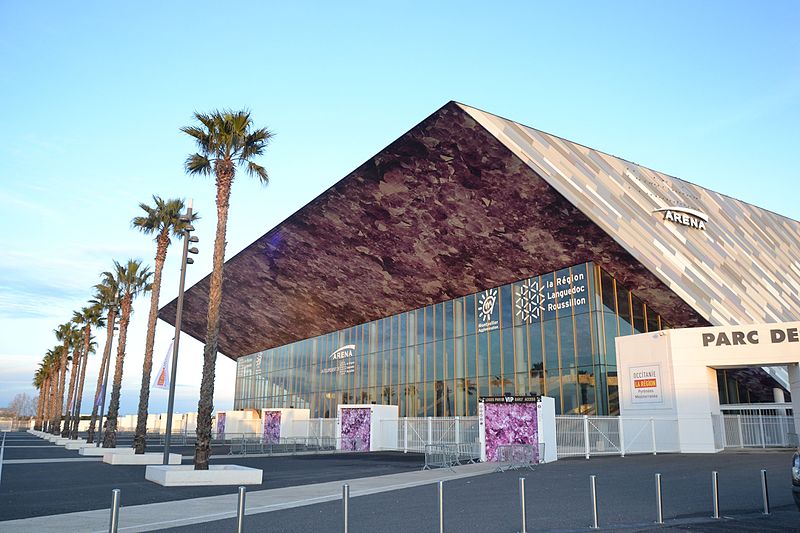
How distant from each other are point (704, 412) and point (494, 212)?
1256 centimetres

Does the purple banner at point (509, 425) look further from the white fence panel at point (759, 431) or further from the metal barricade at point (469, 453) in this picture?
the white fence panel at point (759, 431)

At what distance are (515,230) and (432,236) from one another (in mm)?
5051

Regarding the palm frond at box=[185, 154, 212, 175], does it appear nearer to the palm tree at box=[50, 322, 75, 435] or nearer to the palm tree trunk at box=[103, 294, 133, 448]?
the palm tree trunk at box=[103, 294, 133, 448]

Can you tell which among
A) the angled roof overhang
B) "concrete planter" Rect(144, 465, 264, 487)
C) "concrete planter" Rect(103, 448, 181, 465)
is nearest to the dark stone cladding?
the angled roof overhang

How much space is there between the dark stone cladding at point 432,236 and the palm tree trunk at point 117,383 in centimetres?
910

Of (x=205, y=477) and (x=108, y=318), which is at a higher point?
(x=108, y=318)

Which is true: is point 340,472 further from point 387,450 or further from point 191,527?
point 387,450

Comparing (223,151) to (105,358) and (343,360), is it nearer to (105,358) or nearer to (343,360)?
(105,358)

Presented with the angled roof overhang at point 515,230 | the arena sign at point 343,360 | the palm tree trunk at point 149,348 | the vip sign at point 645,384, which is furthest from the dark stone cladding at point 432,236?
the palm tree trunk at point 149,348

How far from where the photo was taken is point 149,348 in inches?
1182

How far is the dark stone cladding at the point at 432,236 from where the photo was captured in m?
27.4

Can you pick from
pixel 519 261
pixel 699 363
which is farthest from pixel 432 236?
pixel 699 363

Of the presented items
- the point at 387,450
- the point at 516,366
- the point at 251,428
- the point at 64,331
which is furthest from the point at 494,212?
the point at 64,331

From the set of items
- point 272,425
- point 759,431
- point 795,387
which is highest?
point 795,387
